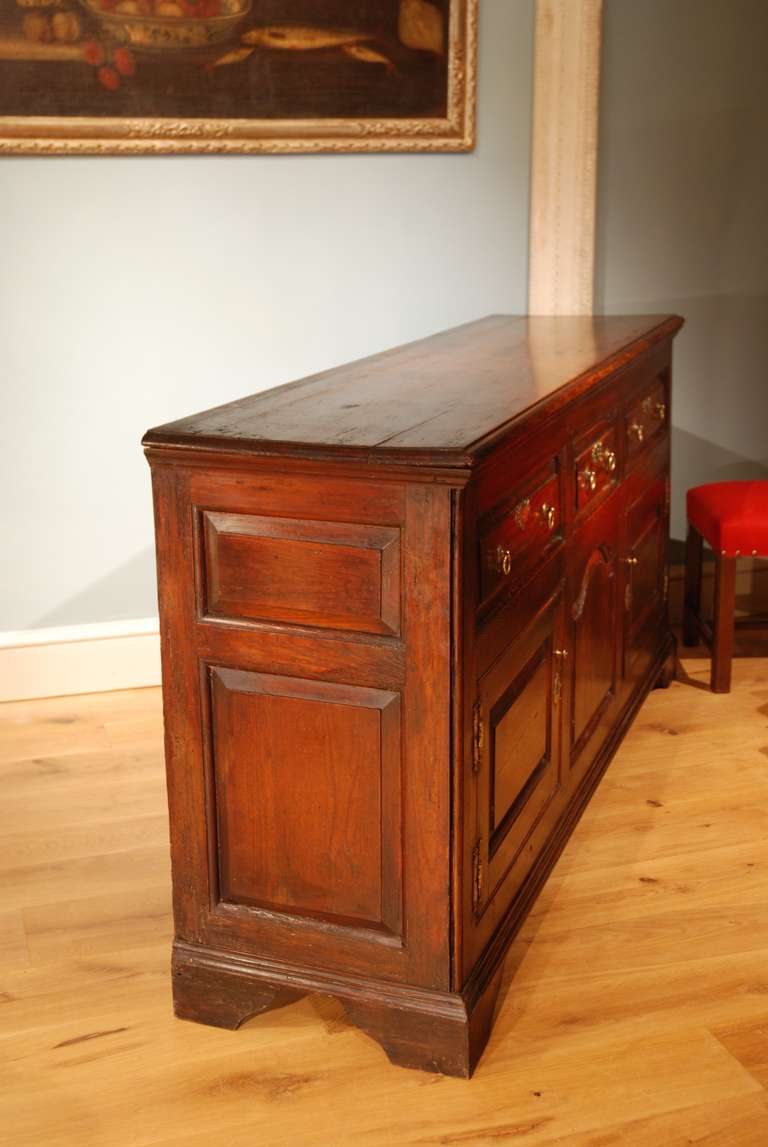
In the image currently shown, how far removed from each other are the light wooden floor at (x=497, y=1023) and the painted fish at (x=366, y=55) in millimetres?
2109

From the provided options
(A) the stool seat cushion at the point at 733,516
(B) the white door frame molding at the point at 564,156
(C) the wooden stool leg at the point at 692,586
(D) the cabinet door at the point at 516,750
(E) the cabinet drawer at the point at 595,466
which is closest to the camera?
(D) the cabinet door at the point at 516,750

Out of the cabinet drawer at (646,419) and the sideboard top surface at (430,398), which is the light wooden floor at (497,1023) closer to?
the cabinet drawer at (646,419)

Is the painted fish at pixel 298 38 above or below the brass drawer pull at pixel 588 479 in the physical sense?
above

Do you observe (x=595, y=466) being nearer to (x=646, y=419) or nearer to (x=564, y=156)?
(x=646, y=419)

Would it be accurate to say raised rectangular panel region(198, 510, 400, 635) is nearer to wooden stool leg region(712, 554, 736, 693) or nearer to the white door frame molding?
wooden stool leg region(712, 554, 736, 693)

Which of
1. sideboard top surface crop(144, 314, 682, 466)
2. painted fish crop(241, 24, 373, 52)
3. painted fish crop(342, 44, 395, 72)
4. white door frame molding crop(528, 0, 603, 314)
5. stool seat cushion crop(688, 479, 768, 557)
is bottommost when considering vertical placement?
stool seat cushion crop(688, 479, 768, 557)

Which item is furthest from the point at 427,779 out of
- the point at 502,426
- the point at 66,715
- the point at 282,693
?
the point at 66,715

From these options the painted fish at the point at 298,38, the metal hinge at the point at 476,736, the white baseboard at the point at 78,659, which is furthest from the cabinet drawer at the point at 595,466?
the white baseboard at the point at 78,659

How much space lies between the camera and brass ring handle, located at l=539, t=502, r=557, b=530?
269cm

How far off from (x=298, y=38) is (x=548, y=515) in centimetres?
188

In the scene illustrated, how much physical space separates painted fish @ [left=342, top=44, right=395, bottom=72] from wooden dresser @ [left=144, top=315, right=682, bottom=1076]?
5.23ft

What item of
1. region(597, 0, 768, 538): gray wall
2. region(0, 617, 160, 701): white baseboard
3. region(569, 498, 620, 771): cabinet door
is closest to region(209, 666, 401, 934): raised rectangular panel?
region(569, 498, 620, 771): cabinet door

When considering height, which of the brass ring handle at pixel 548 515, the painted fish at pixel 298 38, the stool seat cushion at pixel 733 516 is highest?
→ the painted fish at pixel 298 38

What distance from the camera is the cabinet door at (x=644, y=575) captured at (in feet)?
11.8
